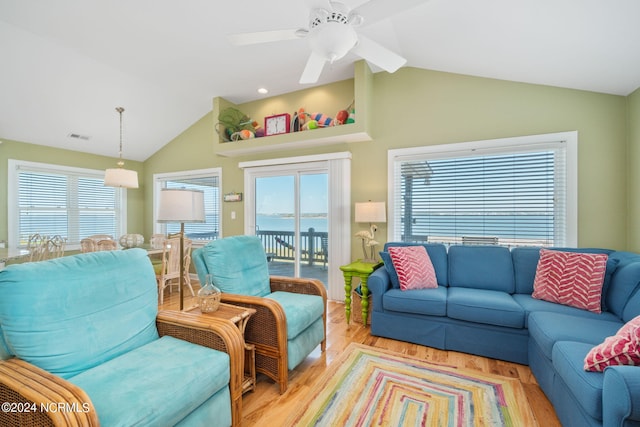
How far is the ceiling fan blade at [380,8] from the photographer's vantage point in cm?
159

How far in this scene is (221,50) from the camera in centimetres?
324

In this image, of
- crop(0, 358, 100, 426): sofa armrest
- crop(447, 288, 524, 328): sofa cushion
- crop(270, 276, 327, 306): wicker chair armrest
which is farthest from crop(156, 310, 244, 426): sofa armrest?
crop(447, 288, 524, 328): sofa cushion

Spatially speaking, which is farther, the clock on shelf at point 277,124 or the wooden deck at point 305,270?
the wooden deck at point 305,270

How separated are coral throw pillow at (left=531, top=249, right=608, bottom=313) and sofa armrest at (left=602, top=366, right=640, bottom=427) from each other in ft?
4.29

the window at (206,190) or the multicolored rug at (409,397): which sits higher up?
the window at (206,190)

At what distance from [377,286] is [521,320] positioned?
3.93ft

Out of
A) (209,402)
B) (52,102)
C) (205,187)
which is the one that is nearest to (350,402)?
(209,402)

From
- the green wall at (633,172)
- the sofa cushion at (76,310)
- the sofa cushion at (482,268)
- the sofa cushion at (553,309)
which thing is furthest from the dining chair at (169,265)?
the green wall at (633,172)

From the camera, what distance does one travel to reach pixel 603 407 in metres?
1.25

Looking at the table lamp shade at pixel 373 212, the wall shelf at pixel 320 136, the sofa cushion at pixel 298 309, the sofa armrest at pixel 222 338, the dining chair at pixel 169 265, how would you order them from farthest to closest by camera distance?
the dining chair at pixel 169 265
the wall shelf at pixel 320 136
the table lamp shade at pixel 373 212
the sofa cushion at pixel 298 309
the sofa armrest at pixel 222 338

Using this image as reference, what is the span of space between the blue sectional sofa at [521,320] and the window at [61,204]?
17.4ft

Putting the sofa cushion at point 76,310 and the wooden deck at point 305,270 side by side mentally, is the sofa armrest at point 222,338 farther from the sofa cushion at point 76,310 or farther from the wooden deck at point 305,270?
the wooden deck at point 305,270

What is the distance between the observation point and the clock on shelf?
13.3ft

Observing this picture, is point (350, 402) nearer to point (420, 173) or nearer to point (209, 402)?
point (209, 402)
